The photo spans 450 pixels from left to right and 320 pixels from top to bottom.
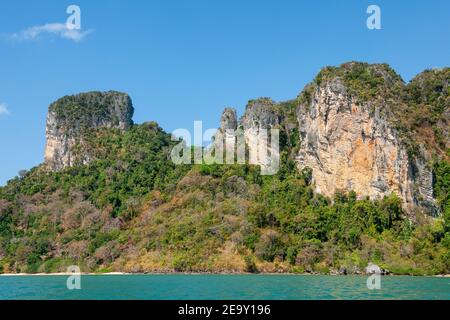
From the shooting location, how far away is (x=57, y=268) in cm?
7969

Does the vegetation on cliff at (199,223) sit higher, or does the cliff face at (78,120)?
the cliff face at (78,120)

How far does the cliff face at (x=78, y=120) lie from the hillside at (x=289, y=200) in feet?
22.6

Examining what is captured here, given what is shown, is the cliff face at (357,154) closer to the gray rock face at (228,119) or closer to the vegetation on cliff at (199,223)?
the vegetation on cliff at (199,223)

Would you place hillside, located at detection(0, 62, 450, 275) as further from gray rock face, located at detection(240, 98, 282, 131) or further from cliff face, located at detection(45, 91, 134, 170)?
cliff face, located at detection(45, 91, 134, 170)

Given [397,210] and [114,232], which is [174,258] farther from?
[397,210]

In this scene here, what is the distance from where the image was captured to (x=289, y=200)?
8600 centimetres

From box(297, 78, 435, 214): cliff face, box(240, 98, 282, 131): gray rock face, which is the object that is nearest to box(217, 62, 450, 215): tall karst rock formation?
box(297, 78, 435, 214): cliff face

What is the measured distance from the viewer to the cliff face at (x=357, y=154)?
260 ft

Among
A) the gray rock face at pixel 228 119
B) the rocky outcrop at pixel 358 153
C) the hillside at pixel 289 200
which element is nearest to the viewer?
the hillside at pixel 289 200

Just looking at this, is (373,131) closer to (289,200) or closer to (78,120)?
(289,200)

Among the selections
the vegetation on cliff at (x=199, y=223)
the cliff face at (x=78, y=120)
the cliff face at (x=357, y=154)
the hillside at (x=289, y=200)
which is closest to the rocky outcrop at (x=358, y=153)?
the cliff face at (x=357, y=154)

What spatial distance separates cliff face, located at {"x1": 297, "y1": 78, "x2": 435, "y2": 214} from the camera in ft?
260

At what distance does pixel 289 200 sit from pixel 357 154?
12.1 m
